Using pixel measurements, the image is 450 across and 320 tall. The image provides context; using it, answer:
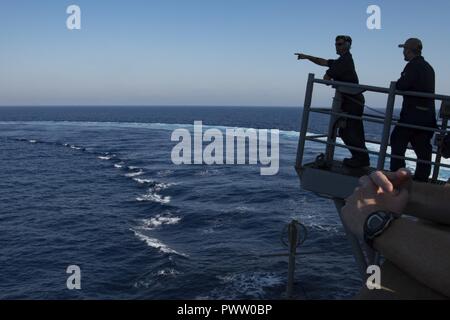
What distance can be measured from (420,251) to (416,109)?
17.1 ft

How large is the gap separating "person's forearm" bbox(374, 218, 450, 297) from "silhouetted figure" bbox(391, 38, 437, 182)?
488 centimetres

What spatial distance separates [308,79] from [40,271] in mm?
20523

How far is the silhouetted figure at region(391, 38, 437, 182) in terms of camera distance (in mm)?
6027

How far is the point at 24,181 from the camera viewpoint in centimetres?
4556

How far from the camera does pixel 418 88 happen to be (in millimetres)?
6098

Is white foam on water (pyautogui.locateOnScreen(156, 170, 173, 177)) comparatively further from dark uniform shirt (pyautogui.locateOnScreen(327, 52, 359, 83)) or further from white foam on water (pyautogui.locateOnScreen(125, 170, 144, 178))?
dark uniform shirt (pyautogui.locateOnScreen(327, 52, 359, 83))

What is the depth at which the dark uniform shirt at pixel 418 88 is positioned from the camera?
6.02 m

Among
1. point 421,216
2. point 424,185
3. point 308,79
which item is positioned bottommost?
point 421,216

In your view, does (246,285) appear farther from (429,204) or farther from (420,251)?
(420,251)

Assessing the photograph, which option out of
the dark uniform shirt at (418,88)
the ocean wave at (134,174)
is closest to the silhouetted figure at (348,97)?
the dark uniform shirt at (418,88)

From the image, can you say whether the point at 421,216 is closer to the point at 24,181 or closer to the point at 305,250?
the point at 305,250

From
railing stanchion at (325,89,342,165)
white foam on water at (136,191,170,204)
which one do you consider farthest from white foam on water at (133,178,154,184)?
railing stanchion at (325,89,342,165)

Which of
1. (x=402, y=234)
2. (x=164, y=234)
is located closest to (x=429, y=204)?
(x=402, y=234)

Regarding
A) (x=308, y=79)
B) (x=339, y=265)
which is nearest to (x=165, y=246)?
(x=339, y=265)
